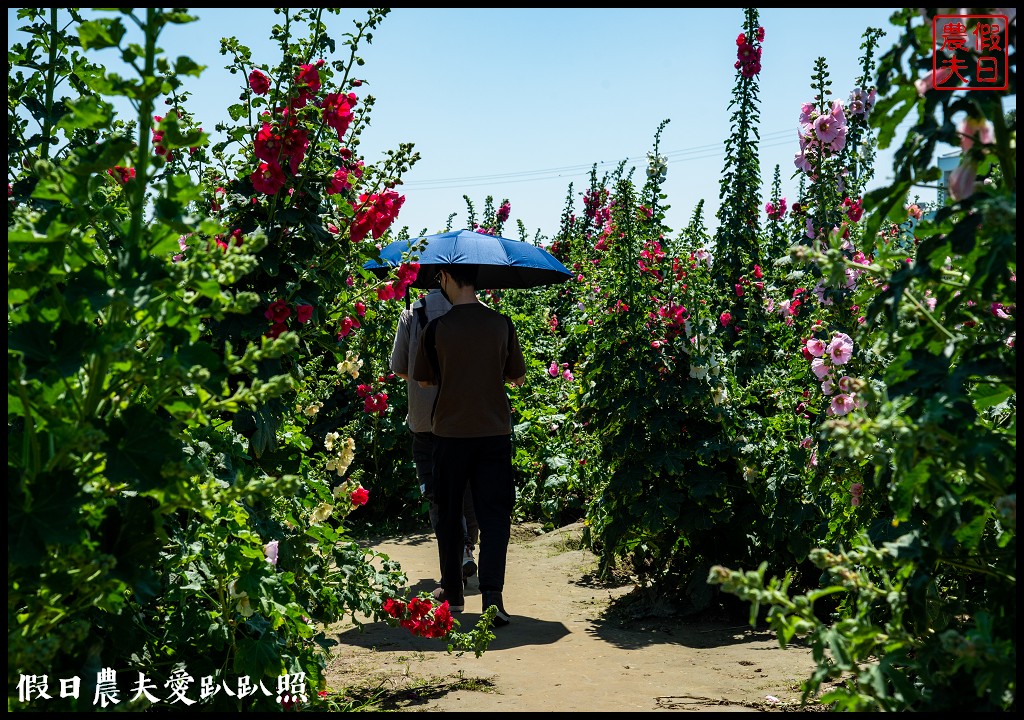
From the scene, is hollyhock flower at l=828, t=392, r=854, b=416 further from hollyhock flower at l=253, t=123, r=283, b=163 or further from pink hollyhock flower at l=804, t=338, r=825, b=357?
hollyhock flower at l=253, t=123, r=283, b=163

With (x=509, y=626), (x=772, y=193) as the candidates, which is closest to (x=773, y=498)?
(x=509, y=626)

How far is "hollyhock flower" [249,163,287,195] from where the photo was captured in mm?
3334

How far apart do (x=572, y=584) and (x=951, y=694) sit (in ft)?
13.0

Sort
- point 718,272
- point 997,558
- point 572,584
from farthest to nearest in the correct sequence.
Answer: point 718,272 < point 572,584 < point 997,558

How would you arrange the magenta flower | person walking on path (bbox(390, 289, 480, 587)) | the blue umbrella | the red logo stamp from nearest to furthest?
the red logo stamp, the magenta flower, the blue umbrella, person walking on path (bbox(390, 289, 480, 587))

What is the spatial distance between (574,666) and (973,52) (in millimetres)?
2970

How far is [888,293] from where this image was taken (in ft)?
6.09

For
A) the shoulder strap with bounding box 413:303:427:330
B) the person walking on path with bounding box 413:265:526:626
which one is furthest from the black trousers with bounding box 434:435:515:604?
the shoulder strap with bounding box 413:303:427:330

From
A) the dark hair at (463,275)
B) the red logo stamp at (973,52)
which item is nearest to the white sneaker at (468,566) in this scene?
Result: the dark hair at (463,275)

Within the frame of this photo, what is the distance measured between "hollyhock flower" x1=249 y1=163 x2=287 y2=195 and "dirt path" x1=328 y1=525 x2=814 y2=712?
1629mm

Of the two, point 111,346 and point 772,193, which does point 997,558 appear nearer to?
point 111,346

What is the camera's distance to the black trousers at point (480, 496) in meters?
4.80

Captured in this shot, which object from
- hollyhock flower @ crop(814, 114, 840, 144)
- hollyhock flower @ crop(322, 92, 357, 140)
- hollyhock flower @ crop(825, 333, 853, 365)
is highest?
hollyhock flower @ crop(814, 114, 840, 144)

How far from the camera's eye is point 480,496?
4844 mm
